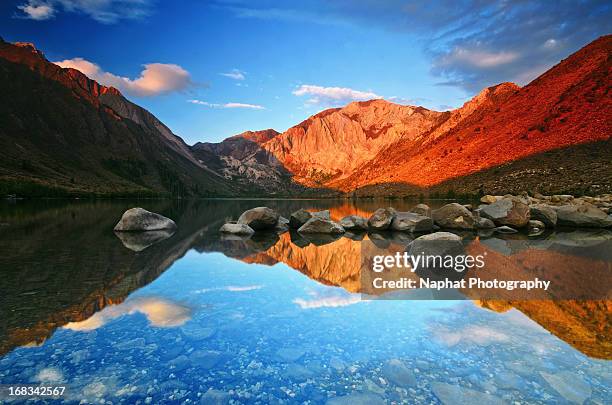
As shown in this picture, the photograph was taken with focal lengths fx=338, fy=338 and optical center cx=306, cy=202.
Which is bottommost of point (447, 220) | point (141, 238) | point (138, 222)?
point (141, 238)

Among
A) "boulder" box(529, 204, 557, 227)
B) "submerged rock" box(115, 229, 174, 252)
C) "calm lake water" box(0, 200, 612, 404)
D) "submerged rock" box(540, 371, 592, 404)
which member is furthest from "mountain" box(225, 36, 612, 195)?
"submerged rock" box(540, 371, 592, 404)

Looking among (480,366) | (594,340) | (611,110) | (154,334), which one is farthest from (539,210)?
(611,110)

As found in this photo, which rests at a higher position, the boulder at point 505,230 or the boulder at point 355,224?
the boulder at point 355,224

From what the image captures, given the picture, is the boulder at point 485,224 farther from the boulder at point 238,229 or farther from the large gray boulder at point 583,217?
the boulder at point 238,229

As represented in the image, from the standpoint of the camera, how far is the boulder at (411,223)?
29547 mm

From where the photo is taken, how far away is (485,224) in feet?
106

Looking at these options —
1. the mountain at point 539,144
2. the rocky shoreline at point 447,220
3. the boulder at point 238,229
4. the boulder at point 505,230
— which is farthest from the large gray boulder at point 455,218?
the mountain at point 539,144

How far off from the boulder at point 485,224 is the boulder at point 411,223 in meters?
5.27

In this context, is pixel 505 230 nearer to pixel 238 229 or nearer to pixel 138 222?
pixel 238 229

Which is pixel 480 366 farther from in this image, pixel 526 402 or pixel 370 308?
pixel 370 308

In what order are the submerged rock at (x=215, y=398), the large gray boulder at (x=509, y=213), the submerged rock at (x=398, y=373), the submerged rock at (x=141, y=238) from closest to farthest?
1. the submerged rock at (x=215, y=398)
2. the submerged rock at (x=398, y=373)
3. the submerged rock at (x=141, y=238)
4. the large gray boulder at (x=509, y=213)

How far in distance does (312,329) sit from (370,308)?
93.9 inches

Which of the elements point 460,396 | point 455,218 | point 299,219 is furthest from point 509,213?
point 460,396

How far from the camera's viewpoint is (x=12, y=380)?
18.2 feet
